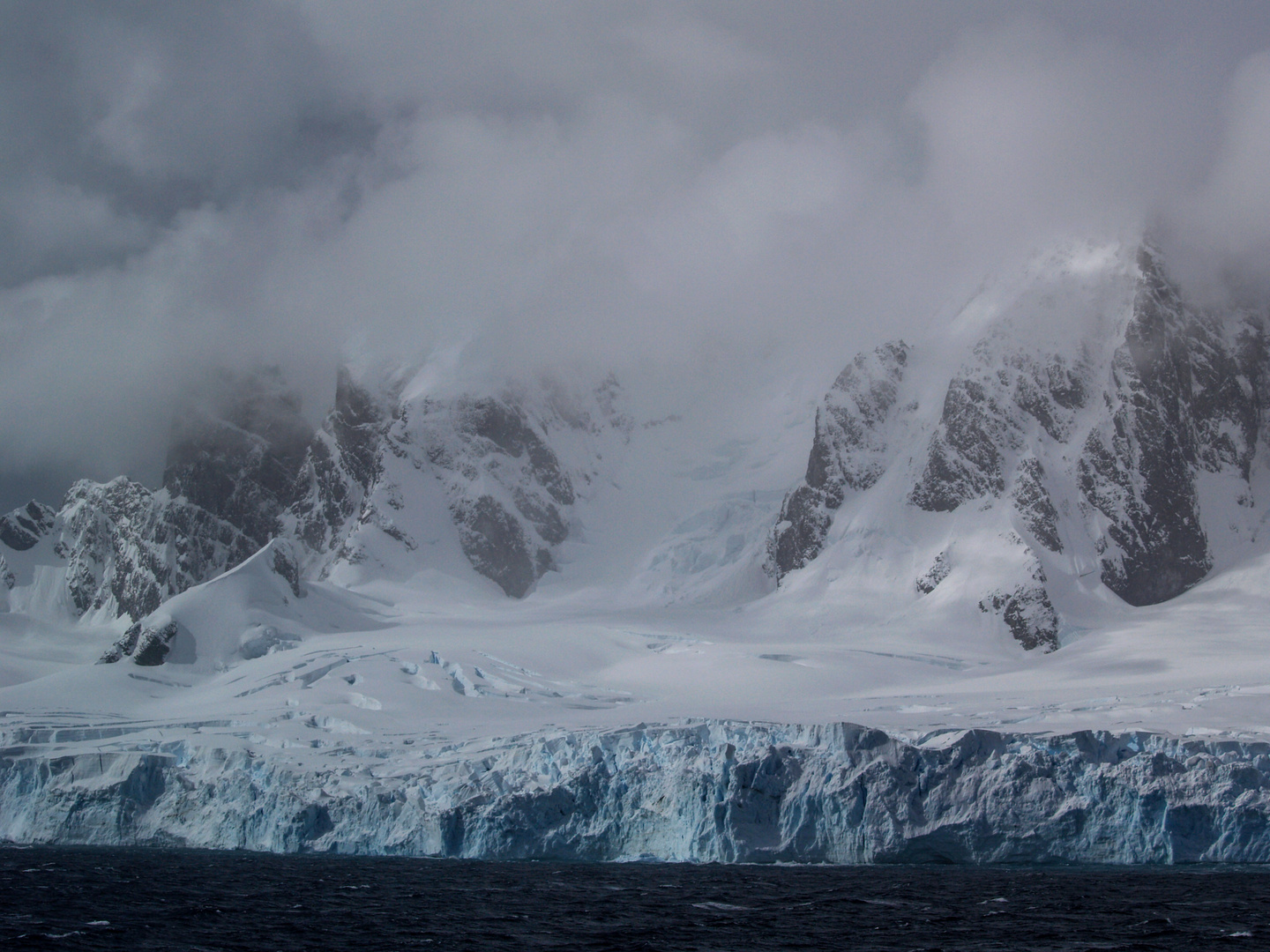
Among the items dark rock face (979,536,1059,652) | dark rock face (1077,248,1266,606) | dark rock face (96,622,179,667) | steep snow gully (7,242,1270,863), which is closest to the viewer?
steep snow gully (7,242,1270,863)

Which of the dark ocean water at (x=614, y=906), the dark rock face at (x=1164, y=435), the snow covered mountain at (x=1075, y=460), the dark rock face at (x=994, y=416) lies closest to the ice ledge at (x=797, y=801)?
the dark ocean water at (x=614, y=906)

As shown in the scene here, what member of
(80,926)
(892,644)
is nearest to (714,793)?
(80,926)

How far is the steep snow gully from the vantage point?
265ft

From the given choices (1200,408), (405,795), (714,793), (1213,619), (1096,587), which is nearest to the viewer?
(714,793)

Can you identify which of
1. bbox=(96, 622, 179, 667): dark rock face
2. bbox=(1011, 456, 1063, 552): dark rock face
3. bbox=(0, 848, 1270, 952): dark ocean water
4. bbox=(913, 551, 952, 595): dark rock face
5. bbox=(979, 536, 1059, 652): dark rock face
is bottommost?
bbox=(0, 848, 1270, 952): dark ocean water

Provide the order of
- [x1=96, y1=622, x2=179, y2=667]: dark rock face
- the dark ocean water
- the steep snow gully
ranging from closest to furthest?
1. the dark ocean water
2. the steep snow gully
3. [x1=96, y1=622, x2=179, y2=667]: dark rock face

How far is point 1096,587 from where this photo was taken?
171125mm

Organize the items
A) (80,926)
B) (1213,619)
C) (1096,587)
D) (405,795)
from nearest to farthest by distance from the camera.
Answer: (80,926), (405,795), (1213,619), (1096,587)

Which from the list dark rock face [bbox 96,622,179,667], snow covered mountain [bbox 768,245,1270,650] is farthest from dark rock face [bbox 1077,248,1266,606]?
dark rock face [bbox 96,622,179,667]

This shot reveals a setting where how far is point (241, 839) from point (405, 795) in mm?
12397

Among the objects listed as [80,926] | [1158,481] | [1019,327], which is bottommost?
[80,926]

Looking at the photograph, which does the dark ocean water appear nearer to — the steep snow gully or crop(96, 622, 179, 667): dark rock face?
the steep snow gully

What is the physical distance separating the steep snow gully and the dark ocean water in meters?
4.03

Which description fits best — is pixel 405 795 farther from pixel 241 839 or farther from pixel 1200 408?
pixel 1200 408
